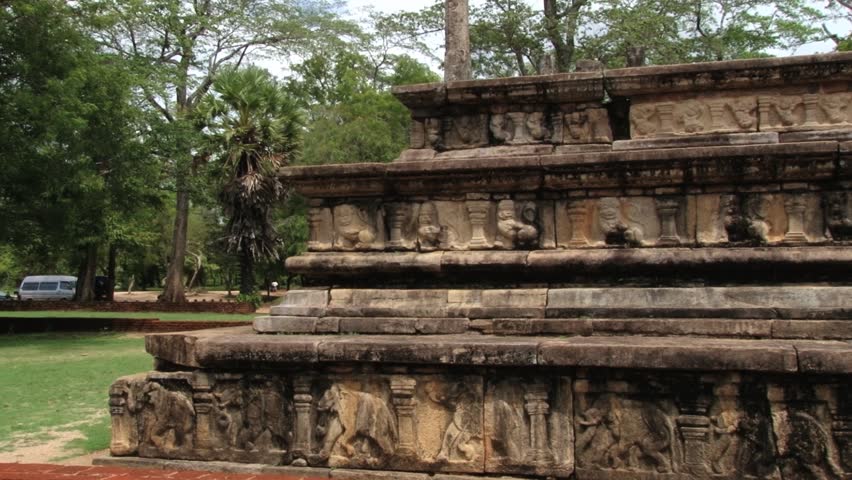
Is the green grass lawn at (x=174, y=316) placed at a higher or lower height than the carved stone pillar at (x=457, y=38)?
lower

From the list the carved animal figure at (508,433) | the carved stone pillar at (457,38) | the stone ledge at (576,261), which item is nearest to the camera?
the carved animal figure at (508,433)

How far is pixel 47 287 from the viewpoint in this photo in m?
41.9

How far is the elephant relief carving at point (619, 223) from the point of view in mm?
6066

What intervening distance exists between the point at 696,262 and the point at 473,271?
167cm

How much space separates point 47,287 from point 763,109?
42148 millimetres

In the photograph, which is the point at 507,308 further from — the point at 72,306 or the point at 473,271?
the point at 72,306

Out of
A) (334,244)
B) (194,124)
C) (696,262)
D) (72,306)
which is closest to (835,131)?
(696,262)

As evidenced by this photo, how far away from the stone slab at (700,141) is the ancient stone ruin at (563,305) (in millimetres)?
20

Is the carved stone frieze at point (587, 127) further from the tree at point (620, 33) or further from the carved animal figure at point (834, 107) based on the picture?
the tree at point (620, 33)

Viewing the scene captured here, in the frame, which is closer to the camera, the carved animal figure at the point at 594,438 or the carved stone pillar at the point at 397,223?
the carved animal figure at the point at 594,438

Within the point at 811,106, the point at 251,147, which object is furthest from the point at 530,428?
the point at 251,147

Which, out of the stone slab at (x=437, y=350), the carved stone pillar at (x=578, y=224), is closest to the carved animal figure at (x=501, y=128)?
the carved stone pillar at (x=578, y=224)

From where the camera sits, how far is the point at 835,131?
632cm

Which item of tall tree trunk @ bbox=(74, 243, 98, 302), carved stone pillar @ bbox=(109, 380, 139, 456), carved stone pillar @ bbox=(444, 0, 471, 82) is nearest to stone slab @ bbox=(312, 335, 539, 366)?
carved stone pillar @ bbox=(109, 380, 139, 456)
